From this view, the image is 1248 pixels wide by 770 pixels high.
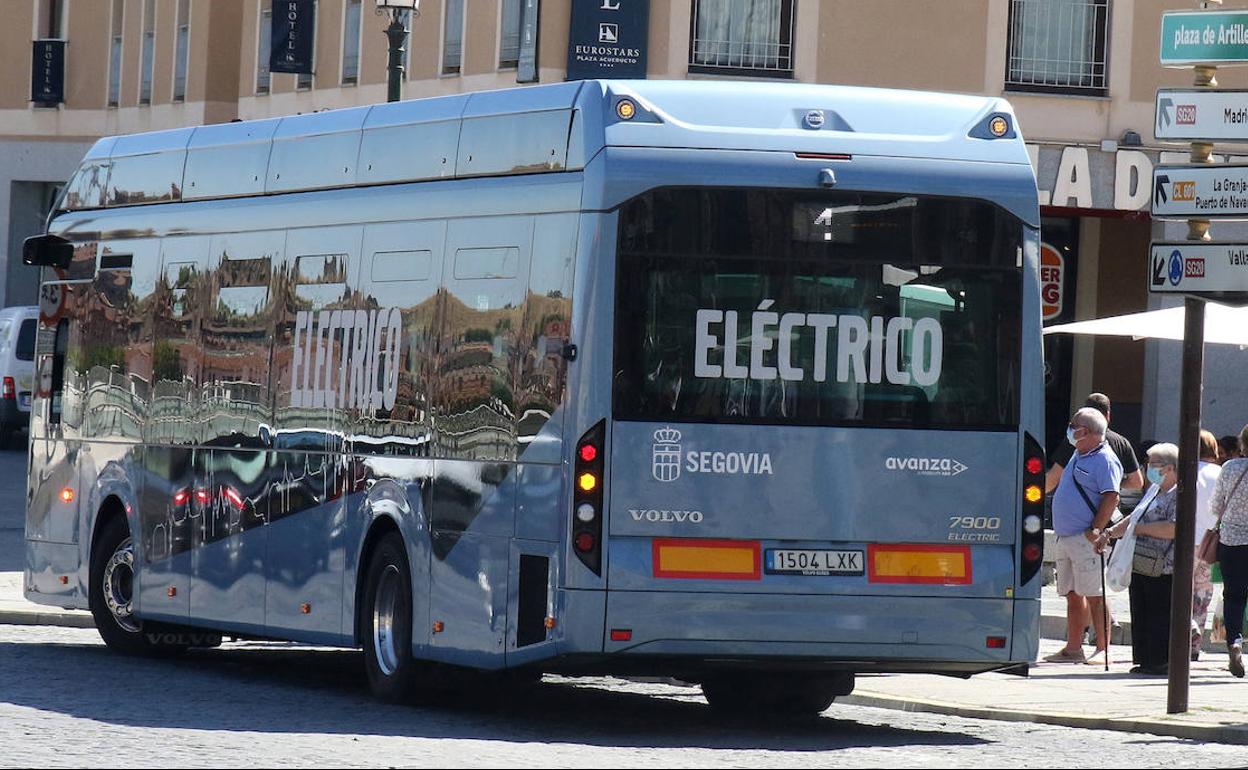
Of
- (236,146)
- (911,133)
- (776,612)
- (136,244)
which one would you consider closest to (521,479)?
(776,612)

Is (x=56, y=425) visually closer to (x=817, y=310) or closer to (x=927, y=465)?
(x=817, y=310)

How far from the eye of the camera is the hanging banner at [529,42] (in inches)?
1315

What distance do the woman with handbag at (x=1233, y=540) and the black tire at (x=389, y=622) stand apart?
18.3 feet

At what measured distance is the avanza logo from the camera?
12641 mm

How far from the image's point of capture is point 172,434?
1684 cm

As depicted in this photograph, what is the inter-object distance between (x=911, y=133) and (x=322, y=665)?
21.2ft

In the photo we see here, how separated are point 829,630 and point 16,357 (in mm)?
32298

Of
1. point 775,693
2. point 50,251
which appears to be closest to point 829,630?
point 775,693

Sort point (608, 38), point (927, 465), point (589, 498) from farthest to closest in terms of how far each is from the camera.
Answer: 1. point (608, 38)
2. point (927, 465)
3. point (589, 498)

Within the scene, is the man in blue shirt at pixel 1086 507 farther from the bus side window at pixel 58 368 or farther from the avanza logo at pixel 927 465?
the bus side window at pixel 58 368

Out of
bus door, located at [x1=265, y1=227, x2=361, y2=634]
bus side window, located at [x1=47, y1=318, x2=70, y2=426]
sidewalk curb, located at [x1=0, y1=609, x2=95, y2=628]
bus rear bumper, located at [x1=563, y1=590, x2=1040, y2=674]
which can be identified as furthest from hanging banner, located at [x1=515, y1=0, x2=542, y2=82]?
bus rear bumper, located at [x1=563, y1=590, x2=1040, y2=674]

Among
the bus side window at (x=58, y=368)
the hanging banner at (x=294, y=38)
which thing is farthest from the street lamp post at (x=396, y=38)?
the hanging banner at (x=294, y=38)

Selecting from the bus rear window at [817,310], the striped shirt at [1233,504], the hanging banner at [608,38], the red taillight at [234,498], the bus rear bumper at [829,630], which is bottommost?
the bus rear bumper at [829,630]

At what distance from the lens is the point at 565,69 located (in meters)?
33.3
